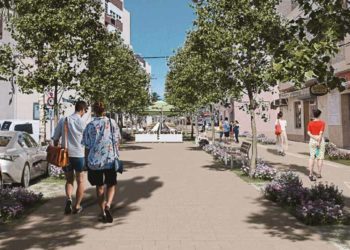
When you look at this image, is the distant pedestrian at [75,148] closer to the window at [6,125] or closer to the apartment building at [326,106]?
the apartment building at [326,106]

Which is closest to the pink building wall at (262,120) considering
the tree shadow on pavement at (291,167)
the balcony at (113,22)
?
the balcony at (113,22)

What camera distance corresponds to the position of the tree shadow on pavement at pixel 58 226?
5.68 m

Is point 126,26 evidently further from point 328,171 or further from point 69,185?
point 69,185

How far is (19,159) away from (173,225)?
192 inches

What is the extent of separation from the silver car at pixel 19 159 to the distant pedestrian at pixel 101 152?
290 cm

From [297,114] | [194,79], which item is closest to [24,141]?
[194,79]

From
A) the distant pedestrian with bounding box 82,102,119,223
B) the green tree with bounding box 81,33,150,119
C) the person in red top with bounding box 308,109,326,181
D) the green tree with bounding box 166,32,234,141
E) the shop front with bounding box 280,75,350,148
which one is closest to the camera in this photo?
Result: the distant pedestrian with bounding box 82,102,119,223

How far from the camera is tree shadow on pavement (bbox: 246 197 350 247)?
5914 mm

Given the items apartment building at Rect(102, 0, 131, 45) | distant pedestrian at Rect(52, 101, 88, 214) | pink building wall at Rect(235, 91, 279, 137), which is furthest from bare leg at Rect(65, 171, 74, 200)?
apartment building at Rect(102, 0, 131, 45)

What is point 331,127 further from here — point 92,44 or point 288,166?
point 92,44

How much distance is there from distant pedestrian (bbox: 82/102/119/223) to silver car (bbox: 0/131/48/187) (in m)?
2.90

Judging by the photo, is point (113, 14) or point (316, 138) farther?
point (113, 14)

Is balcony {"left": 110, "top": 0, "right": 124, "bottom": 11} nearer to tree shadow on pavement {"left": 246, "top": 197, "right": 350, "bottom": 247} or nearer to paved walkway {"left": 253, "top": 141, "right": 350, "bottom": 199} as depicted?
paved walkway {"left": 253, "top": 141, "right": 350, "bottom": 199}

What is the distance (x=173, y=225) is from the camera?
6.58 meters
